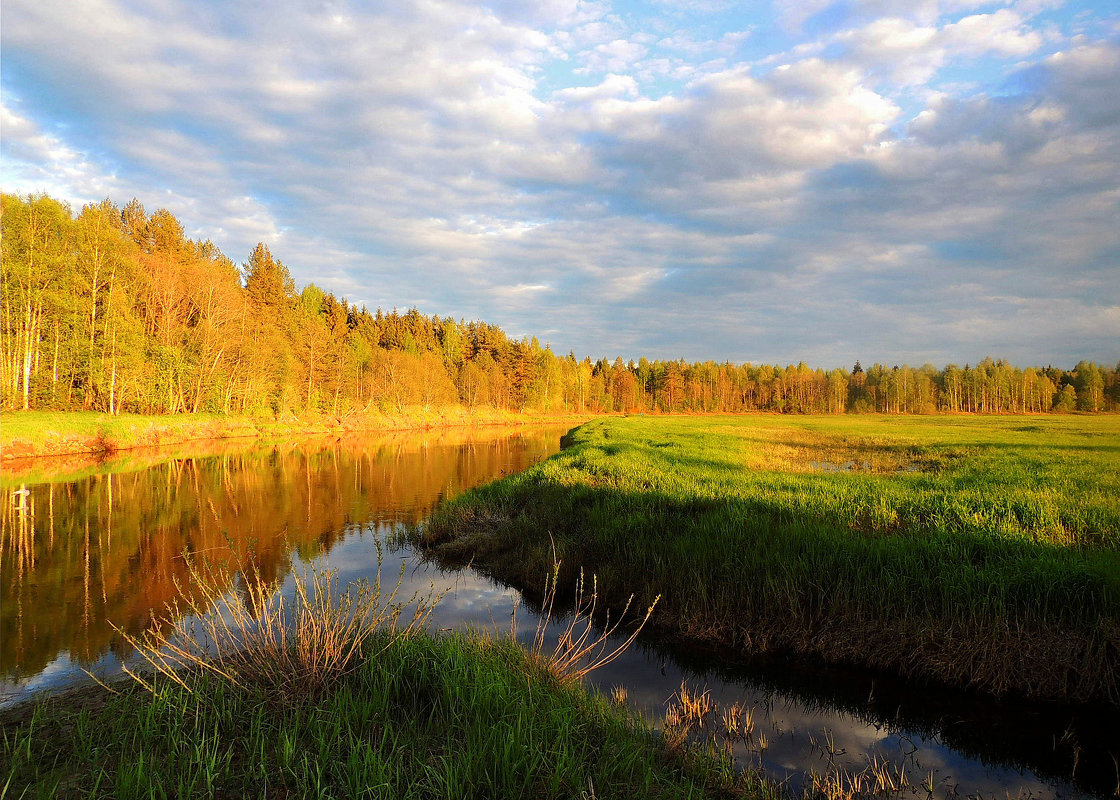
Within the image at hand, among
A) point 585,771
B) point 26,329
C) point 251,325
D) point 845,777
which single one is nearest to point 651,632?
point 845,777

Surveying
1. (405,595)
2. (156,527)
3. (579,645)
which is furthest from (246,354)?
(579,645)

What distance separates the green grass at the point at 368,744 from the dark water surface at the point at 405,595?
1.47m

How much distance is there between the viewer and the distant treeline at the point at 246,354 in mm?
32531

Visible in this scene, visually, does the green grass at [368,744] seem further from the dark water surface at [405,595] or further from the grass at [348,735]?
the dark water surface at [405,595]

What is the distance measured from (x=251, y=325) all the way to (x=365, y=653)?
5463cm

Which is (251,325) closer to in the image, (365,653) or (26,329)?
(26,329)

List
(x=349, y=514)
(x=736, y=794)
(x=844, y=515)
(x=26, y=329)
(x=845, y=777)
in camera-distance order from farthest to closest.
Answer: (x=26, y=329), (x=349, y=514), (x=844, y=515), (x=845, y=777), (x=736, y=794)

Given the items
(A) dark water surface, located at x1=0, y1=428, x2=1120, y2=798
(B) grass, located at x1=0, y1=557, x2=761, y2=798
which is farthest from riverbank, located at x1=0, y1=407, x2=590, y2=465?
(B) grass, located at x1=0, y1=557, x2=761, y2=798

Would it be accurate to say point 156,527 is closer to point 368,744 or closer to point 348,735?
point 348,735

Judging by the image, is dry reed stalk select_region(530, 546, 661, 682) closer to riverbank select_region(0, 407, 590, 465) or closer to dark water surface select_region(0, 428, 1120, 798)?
dark water surface select_region(0, 428, 1120, 798)

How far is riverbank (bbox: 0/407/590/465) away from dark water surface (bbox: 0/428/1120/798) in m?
7.00

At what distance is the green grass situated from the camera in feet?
11.6

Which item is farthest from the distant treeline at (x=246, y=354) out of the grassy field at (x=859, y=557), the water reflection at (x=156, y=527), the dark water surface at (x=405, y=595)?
the grassy field at (x=859, y=557)

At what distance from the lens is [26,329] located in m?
31.6
